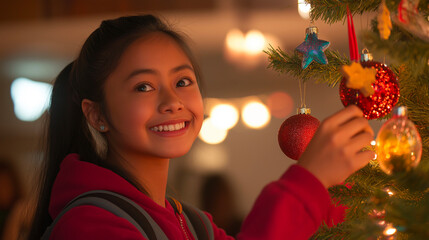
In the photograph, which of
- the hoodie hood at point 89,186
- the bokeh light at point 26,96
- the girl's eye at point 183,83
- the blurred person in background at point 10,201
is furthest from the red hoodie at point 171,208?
the bokeh light at point 26,96

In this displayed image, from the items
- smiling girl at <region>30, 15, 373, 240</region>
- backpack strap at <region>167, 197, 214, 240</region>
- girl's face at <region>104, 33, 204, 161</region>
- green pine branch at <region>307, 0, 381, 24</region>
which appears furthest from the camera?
backpack strap at <region>167, 197, 214, 240</region>

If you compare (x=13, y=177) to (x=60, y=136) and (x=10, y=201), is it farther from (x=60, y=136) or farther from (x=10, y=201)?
(x=60, y=136)

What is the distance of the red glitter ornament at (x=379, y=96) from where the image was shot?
21.8 inches

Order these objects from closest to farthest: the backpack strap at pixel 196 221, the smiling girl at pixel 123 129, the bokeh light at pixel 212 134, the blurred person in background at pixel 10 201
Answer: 1. the smiling girl at pixel 123 129
2. the backpack strap at pixel 196 221
3. the blurred person in background at pixel 10 201
4. the bokeh light at pixel 212 134

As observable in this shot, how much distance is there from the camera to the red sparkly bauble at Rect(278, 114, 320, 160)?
69cm

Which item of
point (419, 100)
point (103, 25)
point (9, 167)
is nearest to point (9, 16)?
point (9, 167)

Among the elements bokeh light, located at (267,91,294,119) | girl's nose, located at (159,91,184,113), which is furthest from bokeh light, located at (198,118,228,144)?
girl's nose, located at (159,91,184,113)

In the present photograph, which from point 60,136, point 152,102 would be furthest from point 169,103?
point 60,136

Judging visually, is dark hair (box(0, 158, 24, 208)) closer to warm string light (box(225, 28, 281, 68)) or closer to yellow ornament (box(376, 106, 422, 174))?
warm string light (box(225, 28, 281, 68))

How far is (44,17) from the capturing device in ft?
11.0

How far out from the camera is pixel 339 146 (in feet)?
1.80

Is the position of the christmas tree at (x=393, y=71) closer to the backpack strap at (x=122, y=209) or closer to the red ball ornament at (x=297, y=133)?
the red ball ornament at (x=297, y=133)

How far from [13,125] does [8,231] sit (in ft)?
4.48

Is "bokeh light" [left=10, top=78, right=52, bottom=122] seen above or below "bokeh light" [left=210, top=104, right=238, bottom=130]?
above
